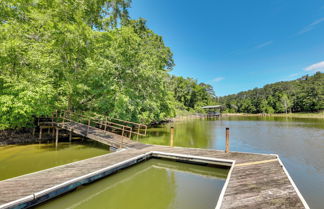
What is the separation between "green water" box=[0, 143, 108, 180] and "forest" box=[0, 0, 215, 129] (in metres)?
1.78

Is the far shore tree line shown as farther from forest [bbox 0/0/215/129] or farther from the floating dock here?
the floating dock

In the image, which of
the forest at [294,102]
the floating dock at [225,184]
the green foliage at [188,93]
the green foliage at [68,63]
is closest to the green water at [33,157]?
the green foliage at [68,63]

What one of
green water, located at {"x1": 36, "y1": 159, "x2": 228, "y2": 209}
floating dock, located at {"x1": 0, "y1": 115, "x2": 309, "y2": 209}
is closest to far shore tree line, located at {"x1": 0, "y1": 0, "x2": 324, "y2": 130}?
floating dock, located at {"x1": 0, "y1": 115, "x2": 309, "y2": 209}

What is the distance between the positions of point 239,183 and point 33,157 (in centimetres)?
936

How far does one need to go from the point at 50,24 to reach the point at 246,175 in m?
14.8

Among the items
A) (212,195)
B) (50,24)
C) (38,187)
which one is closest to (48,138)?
(50,24)

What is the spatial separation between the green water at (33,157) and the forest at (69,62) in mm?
1776

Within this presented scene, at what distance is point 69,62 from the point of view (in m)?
12.9

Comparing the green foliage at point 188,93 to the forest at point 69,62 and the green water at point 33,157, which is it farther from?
the green water at point 33,157

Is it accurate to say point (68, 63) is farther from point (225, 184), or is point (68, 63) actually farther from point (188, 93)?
point (188, 93)

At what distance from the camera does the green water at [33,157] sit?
21.6ft

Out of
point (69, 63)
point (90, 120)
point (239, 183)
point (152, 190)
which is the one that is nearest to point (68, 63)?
point (69, 63)

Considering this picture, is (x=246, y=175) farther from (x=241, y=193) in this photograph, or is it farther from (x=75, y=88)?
(x=75, y=88)

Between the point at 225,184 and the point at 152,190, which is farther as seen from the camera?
the point at 152,190
